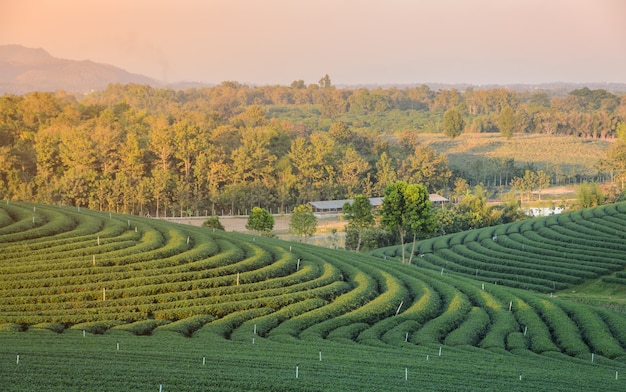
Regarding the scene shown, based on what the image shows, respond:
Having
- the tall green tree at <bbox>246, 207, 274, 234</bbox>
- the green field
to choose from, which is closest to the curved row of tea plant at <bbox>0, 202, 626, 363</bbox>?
the green field

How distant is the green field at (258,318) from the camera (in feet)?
71.9

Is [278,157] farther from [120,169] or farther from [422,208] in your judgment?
[422,208]

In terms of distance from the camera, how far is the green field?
21.9 metres

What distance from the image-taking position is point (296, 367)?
21.8 metres

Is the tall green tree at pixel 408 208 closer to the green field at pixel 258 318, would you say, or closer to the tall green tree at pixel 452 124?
the green field at pixel 258 318

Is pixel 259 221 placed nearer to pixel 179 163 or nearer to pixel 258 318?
pixel 179 163

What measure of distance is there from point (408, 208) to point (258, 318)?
30432 mm

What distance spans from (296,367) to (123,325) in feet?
36.4

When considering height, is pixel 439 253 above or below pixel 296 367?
below

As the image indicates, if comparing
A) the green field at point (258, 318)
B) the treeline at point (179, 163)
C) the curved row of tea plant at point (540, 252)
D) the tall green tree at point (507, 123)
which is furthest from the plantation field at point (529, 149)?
the green field at point (258, 318)

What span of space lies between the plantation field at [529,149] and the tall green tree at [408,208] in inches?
3206

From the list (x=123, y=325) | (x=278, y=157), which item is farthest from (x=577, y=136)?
(x=123, y=325)

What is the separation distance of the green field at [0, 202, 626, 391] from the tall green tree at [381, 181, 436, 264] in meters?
9.07

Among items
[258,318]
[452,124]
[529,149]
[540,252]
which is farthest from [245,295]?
[452,124]
